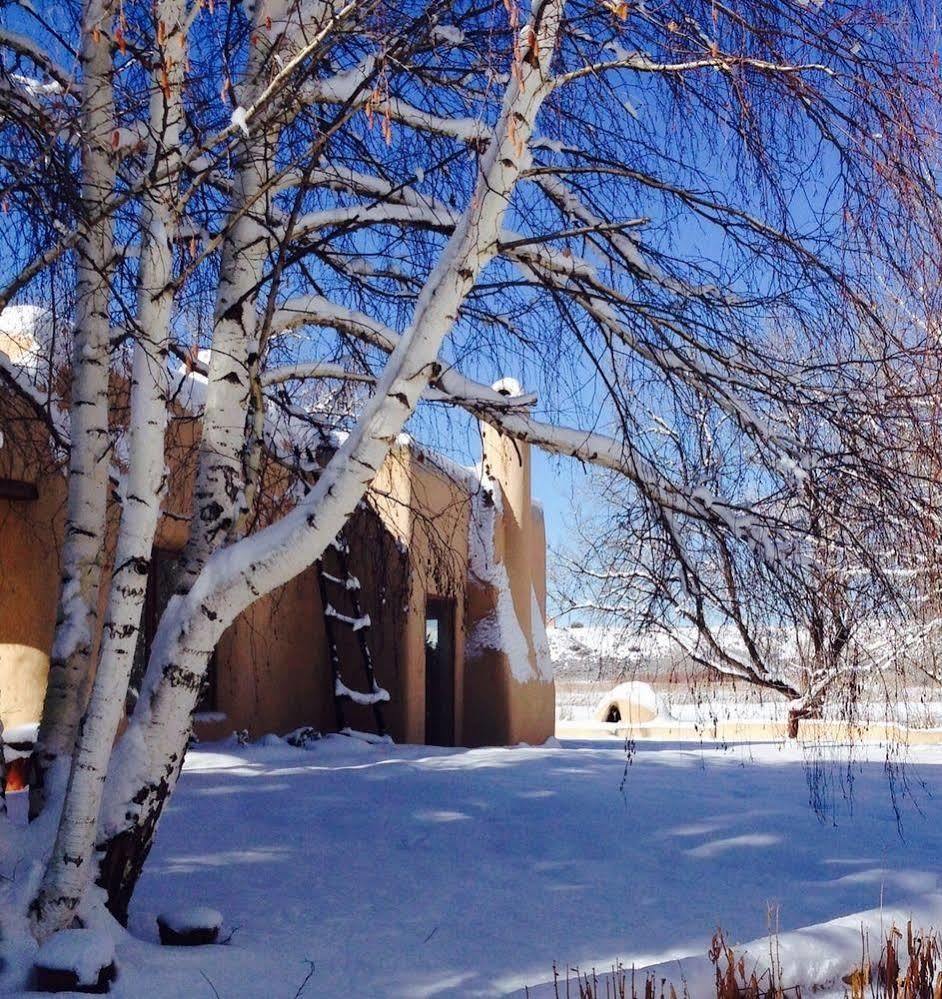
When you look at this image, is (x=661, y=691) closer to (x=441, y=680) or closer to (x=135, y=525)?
(x=441, y=680)

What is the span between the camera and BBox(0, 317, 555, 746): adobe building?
8.03 meters

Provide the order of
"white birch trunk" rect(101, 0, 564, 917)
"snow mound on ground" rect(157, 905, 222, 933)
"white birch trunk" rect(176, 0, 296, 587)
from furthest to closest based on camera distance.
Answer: "white birch trunk" rect(176, 0, 296, 587)
"snow mound on ground" rect(157, 905, 222, 933)
"white birch trunk" rect(101, 0, 564, 917)

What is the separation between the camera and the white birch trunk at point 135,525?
384 centimetres

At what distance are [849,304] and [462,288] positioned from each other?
1.86m

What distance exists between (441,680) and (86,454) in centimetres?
1020

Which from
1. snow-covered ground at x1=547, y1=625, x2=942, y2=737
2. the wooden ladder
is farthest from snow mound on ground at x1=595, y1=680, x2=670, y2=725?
the wooden ladder

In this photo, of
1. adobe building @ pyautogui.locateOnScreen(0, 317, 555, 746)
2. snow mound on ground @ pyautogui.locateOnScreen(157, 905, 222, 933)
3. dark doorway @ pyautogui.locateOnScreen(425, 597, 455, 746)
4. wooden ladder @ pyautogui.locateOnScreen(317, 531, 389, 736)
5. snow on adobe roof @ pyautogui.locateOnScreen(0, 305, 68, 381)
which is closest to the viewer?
snow mound on ground @ pyautogui.locateOnScreen(157, 905, 222, 933)

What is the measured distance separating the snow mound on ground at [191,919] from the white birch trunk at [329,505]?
234mm

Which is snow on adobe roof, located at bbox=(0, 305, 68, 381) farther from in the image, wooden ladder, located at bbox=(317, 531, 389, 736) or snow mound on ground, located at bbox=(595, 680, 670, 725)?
snow mound on ground, located at bbox=(595, 680, 670, 725)

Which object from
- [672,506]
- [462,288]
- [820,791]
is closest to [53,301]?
[462,288]

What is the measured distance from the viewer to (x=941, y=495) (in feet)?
17.5

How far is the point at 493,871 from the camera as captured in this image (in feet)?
18.2

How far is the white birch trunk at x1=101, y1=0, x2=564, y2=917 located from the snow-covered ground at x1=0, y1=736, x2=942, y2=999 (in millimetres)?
521

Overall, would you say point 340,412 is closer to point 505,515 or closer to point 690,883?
point 690,883
